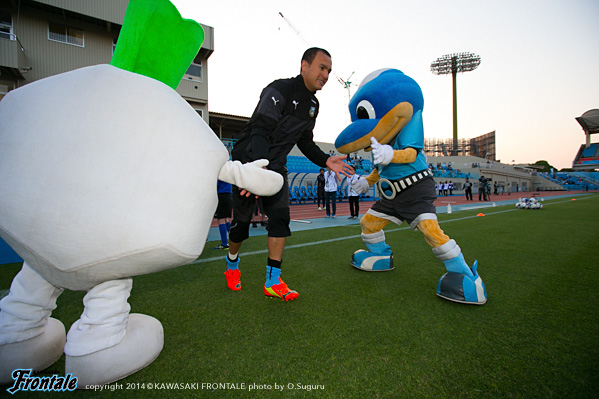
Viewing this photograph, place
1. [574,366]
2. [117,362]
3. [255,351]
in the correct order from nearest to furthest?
[117,362]
[574,366]
[255,351]

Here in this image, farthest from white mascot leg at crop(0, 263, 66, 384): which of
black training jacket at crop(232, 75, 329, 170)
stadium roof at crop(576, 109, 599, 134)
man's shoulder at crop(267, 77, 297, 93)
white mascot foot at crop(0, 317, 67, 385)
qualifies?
stadium roof at crop(576, 109, 599, 134)

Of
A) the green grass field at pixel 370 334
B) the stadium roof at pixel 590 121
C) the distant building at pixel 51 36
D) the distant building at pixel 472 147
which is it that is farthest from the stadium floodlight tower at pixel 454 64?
the green grass field at pixel 370 334

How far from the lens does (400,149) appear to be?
229 cm

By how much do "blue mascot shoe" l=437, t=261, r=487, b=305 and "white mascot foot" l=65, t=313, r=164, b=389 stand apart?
5.98ft

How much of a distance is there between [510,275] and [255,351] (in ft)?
8.06

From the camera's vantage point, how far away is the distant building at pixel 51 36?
11.3m

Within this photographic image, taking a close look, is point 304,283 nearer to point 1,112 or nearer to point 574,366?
point 574,366

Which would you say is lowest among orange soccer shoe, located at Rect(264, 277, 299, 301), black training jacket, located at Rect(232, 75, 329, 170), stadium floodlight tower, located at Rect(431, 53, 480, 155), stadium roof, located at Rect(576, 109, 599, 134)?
orange soccer shoe, located at Rect(264, 277, 299, 301)

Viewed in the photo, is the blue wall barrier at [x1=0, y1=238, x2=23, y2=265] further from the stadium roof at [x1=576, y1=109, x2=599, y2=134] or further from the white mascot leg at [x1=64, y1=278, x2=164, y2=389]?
the stadium roof at [x1=576, y1=109, x2=599, y2=134]

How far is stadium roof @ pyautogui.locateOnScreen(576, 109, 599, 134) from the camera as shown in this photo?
5238cm

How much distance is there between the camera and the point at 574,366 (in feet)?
3.91

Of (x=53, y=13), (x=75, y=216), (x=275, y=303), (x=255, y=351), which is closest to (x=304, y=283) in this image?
(x=275, y=303)

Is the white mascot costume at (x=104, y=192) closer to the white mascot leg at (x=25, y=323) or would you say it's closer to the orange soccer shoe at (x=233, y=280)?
the white mascot leg at (x=25, y=323)

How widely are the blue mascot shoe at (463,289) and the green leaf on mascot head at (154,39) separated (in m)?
2.14
